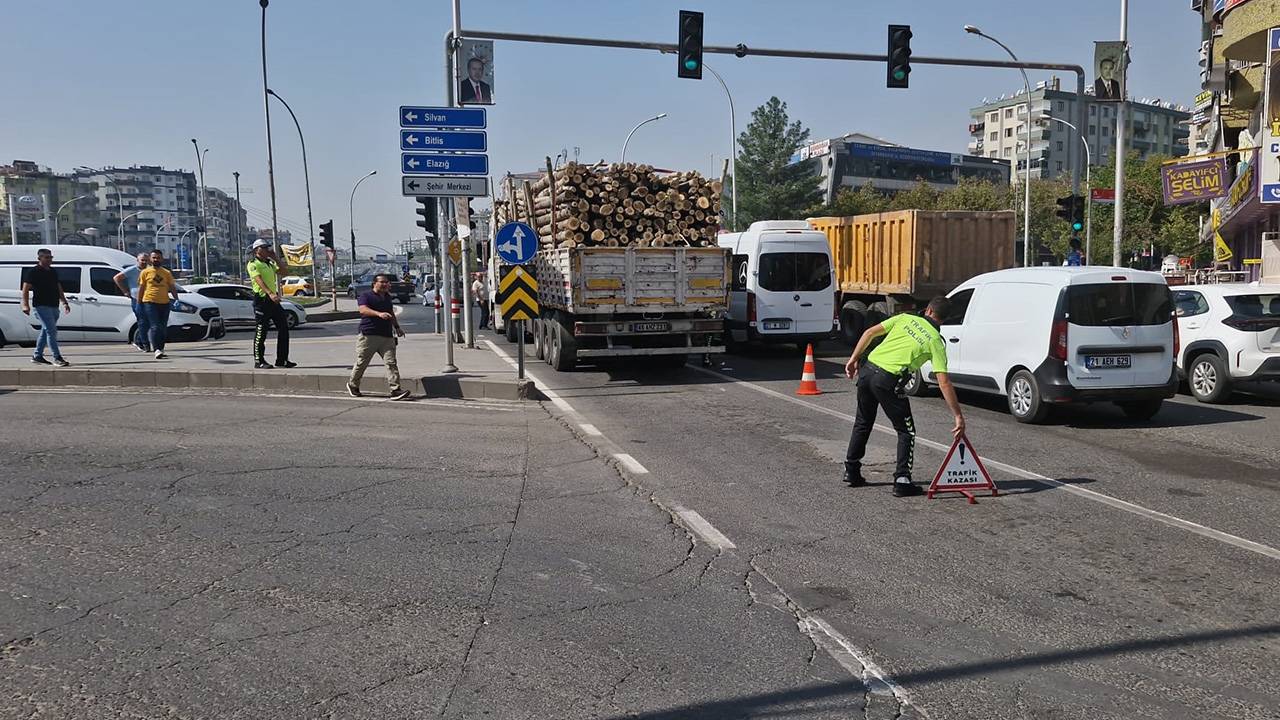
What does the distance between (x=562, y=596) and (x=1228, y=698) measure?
287 cm

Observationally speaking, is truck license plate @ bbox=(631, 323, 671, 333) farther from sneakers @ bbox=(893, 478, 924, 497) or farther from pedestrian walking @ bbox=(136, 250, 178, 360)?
sneakers @ bbox=(893, 478, 924, 497)

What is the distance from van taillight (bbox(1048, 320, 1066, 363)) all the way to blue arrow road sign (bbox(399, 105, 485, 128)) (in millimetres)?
8574

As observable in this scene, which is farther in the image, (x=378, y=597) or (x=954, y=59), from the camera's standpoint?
(x=954, y=59)

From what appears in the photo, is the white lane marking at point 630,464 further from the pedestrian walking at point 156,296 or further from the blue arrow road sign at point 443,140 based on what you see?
the pedestrian walking at point 156,296

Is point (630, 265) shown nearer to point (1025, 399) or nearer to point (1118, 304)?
point (1025, 399)

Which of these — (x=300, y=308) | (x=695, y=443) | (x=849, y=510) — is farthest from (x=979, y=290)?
(x=300, y=308)

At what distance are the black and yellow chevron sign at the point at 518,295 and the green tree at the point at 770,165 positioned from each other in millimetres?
57519

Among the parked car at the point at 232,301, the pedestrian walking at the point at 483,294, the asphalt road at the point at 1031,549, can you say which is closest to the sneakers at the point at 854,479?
the asphalt road at the point at 1031,549

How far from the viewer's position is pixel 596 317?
49.6ft

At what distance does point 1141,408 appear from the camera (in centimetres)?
1092

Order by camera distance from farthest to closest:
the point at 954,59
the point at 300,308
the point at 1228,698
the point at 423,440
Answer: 1. the point at 300,308
2. the point at 954,59
3. the point at 423,440
4. the point at 1228,698

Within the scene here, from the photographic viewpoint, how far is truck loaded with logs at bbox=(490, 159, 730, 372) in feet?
48.4

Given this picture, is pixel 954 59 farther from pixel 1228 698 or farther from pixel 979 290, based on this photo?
pixel 1228 698

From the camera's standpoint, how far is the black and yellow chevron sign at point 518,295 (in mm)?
13413
